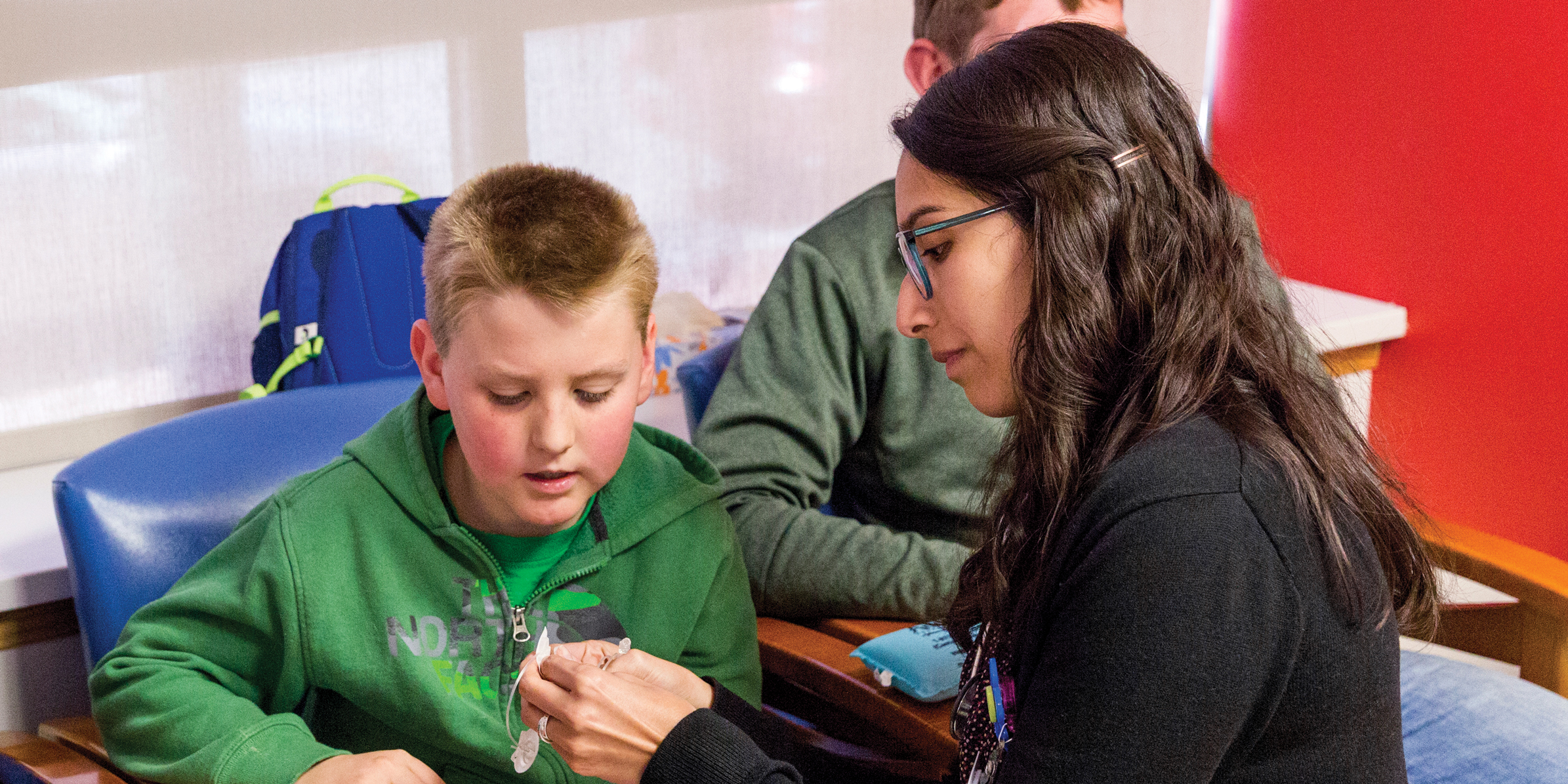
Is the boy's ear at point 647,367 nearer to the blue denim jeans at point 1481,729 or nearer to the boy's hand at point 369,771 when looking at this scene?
the boy's hand at point 369,771

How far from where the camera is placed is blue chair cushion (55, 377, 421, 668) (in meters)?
1.38

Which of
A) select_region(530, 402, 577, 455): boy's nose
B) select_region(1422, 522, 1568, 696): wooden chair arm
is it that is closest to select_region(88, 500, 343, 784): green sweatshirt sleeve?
select_region(530, 402, 577, 455): boy's nose

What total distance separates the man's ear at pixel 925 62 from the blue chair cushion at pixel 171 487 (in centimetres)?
84

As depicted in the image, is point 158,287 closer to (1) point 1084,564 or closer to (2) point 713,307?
(2) point 713,307

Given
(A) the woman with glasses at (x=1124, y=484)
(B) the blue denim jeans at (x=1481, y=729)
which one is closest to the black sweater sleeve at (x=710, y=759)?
(A) the woman with glasses at (x=1124, y=484)

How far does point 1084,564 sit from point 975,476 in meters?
0.83

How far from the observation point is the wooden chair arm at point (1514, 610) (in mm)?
1716

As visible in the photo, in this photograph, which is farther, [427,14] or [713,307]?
[713,307]

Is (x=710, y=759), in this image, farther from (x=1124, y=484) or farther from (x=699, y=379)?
(x=699, y=379)

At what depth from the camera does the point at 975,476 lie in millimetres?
1740

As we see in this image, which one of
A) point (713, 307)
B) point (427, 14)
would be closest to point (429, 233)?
point (427, 14)

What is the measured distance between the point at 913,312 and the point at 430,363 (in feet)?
1.74

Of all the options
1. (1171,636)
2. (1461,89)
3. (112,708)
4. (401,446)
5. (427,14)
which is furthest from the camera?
A: (1461,89)

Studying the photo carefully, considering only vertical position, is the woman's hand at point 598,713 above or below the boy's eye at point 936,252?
below
